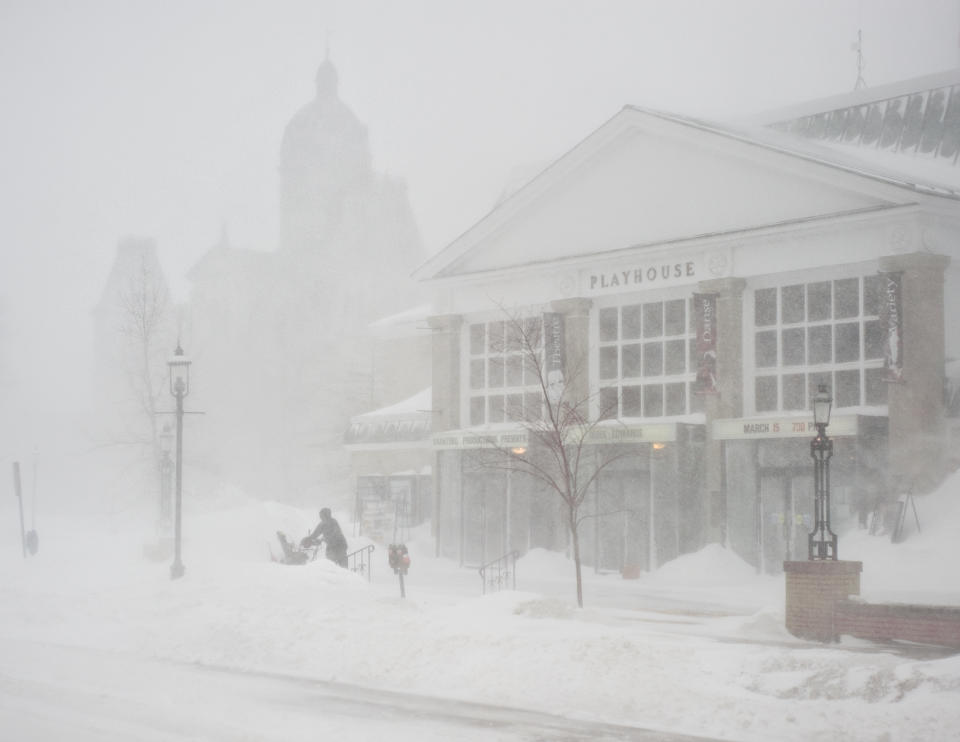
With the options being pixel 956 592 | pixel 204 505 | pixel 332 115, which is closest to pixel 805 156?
pixel 956 592

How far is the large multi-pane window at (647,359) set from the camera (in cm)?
3394

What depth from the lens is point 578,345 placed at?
35.8m

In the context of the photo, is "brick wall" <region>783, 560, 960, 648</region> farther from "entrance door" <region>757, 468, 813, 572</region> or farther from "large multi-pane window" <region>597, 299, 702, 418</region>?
"large multi-pane window" <region>597, 299, 702, 418</region>

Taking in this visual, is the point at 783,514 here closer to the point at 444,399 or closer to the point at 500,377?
the point at 500,377

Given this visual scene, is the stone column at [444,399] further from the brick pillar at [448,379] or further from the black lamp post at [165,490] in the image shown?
the black lamp post at [165,490]

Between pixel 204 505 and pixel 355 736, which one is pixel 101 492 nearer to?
pixel 204 505

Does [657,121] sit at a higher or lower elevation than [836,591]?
higher

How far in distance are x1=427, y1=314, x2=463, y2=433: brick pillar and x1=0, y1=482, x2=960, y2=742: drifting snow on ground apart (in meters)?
8.92

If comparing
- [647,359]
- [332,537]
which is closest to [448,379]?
[647,359]

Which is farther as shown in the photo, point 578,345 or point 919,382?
point 578,345

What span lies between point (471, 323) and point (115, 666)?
23440 mm

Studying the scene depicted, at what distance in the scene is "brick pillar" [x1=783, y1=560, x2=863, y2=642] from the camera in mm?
16203

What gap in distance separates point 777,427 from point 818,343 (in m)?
2.42

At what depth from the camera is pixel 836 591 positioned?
16344mm
